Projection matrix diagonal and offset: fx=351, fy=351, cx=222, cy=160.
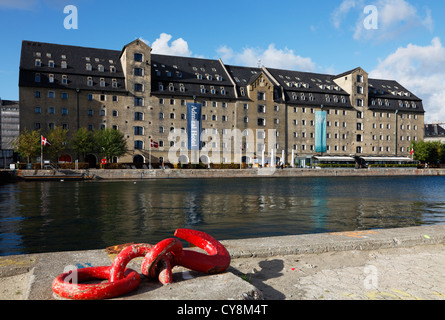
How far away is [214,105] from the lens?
81.4 meters

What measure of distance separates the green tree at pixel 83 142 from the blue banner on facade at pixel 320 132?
5437 centimetres

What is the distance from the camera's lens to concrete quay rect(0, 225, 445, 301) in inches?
189

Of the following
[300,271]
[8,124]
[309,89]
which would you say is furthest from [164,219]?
[8,124]

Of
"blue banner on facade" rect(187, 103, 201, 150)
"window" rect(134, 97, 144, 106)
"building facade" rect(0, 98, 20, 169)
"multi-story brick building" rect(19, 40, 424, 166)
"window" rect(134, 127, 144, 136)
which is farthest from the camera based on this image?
"building facade" rect(0, 98, 20, 169)

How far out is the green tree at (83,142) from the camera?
2586 inches

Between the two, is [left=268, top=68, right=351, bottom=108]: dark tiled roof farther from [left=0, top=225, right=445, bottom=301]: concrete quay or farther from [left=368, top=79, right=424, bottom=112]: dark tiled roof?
[left=0, top=225, right=445, bottom=301]: concrete quay

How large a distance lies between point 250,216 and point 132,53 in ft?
205

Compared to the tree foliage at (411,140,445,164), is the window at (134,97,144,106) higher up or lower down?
higher up

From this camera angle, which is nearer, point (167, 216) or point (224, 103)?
point (167, 216)

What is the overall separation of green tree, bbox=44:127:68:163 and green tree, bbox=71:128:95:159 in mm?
1934

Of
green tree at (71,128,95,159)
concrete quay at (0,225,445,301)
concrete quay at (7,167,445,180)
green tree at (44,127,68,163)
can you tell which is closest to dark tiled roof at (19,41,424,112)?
green tree at (44,127,68,163)
